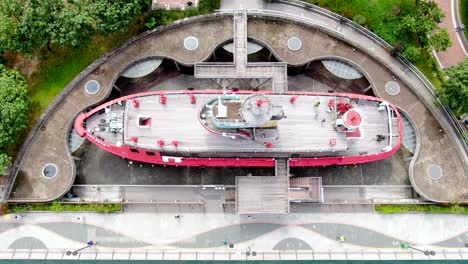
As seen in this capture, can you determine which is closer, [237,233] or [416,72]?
[237,233]

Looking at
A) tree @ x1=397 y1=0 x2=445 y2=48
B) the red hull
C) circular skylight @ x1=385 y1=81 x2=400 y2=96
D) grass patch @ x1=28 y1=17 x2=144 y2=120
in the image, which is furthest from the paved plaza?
tree @ x1=397 y1=0 x2=445 y2=48

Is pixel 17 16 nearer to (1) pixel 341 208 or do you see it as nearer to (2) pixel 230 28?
(2) pixel 230 28

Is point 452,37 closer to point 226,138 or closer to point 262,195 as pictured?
point 262,195

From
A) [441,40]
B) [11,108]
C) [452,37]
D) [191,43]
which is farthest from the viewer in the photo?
[452,37]

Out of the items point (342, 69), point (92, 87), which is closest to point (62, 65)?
point (92, 87)

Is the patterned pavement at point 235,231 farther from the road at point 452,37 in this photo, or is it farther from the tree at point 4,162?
the road at point 452,37
